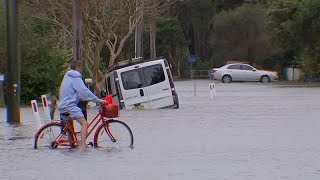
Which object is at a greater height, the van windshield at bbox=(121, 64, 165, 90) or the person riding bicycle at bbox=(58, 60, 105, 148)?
the van windshield at bbox=(121, 64, 165, 90)

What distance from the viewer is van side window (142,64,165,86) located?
2734 cm

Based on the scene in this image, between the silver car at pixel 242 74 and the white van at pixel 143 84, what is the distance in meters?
34.2

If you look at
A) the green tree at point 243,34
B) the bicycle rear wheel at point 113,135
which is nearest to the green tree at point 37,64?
the bicycle rear wheel at point 113,135

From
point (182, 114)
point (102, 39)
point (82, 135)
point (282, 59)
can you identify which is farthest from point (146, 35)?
point (82, 135)

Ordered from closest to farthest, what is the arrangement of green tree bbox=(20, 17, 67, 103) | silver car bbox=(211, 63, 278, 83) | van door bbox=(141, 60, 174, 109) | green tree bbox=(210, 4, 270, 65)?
van door bbox=(141, 60, 174, 109) < green tree bbox=(20, 17, 67, 103) < silver car bbox=(211, 63, 278, 83) < green tree bbox=(210, 4, 270, 65)

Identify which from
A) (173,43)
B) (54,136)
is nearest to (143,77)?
(54,136)

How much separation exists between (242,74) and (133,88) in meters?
35.3

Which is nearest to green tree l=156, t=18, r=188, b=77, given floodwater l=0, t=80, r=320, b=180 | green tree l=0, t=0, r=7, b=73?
green tree l=0, t=0, r=7, b=73

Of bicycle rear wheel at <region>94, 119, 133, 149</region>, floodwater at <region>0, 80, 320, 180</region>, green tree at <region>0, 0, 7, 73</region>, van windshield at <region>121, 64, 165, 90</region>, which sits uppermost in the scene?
green tree at <region>0, 0, 7, 73</region>

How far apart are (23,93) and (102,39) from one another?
4646 mm

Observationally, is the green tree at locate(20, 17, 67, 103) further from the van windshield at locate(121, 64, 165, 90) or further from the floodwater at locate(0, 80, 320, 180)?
the floodwater at locate(0, 80, 320, 180)

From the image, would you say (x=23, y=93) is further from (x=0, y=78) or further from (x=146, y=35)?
(x=146, y=35)

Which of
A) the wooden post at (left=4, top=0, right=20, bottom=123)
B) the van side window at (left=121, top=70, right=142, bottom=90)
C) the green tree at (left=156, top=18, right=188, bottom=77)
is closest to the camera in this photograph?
the wooden post at (left=4, top=0, right=20, bottom=123)

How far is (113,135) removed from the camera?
1421cm
